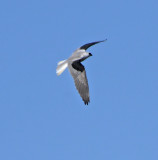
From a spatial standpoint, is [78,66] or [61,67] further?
[78,66]

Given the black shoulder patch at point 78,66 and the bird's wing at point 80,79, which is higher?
the black shoulder patch at point 78,66

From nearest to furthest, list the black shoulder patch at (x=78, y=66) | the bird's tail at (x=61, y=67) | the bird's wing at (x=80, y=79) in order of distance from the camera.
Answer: the bird's wing at (x=80, y=79)
the bird's tail at (x=61, y=67)
the black shoulder patch at (x=78, y=66)

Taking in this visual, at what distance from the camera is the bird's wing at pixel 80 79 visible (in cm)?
3350

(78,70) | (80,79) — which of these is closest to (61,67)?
(78,70)

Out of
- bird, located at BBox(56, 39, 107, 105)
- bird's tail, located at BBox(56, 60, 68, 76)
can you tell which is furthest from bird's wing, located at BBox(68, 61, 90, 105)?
bird's tail, located at BBox(56, 60, 68, 76)

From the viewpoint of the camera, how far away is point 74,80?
33844 mm

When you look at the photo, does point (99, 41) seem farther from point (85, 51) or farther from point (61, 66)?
point (61, 66)

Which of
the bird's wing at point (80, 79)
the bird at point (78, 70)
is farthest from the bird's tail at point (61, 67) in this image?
the bird's wing at point (80, 79)

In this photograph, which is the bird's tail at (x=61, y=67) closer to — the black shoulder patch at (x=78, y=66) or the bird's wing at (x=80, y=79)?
the bird's wing at (x=80, y=79)

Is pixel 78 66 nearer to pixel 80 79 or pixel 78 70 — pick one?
pixel 78 70

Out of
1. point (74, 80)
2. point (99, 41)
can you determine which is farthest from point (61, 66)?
point (99, 41)

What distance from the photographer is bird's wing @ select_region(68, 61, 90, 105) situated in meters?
33.5

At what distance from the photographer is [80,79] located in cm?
3412

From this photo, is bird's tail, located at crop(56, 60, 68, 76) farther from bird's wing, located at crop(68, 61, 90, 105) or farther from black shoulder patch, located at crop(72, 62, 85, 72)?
black shoulder patch, located at crop(72, 62, 85, 72)
